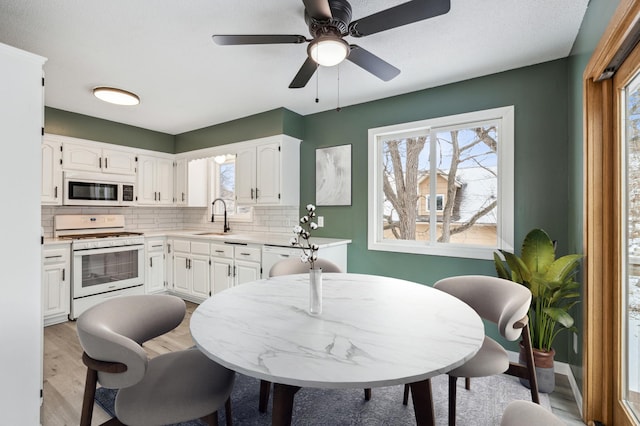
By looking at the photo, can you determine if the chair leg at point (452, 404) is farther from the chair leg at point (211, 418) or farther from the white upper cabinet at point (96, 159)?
the white upper cabinet at point (96, 159)

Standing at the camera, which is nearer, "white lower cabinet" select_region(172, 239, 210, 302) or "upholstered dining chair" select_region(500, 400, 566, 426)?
"upholstered dining chair" select_region(500, 400, 566, 426)

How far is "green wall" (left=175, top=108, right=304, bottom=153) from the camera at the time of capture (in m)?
3.67

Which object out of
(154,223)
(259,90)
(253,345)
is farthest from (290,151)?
(253,345)

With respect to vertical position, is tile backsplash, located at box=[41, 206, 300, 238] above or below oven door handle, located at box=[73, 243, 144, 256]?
above

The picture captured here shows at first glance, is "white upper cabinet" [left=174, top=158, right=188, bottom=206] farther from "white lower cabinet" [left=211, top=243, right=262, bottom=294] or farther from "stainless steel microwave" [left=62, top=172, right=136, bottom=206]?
"white lower cabinet" [left=211, top=243, right=262, bottom=294]

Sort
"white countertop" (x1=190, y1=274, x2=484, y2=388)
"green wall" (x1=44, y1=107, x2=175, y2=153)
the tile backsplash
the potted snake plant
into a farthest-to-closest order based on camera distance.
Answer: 1. the tile backsplash
2. "green wall" (x1=44, y1=107, x2=175, y2=153)
3. the potted snake plant
4. "white countertop" (x1=190, y1=274, x2=484, y2=388)

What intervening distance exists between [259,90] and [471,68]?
1.98 meters

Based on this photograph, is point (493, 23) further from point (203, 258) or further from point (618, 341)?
point (203, 258)

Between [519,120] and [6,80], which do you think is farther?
[519,120]

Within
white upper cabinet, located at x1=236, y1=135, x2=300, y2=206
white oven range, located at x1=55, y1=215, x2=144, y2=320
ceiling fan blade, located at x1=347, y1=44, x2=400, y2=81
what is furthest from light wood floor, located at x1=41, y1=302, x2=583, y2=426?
ceiling fan blade, located at x1=347, y1=44, x2=400, y2=81

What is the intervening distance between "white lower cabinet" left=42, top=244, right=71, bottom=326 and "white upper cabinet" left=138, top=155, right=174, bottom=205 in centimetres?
124

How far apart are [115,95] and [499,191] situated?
3.75 m

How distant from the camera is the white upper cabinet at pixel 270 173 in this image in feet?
12.0

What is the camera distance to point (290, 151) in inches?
147
